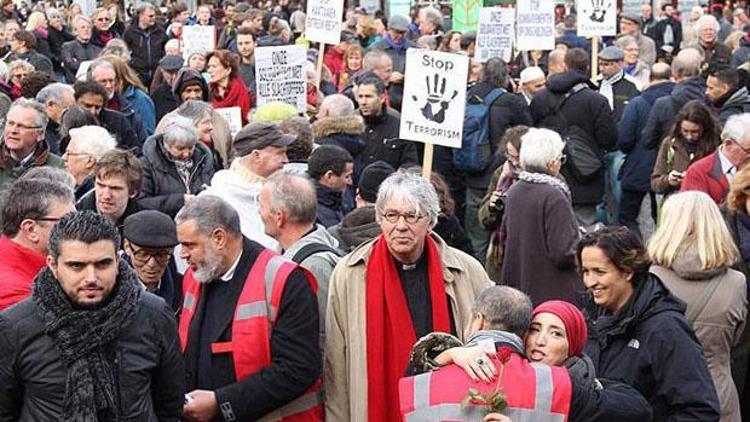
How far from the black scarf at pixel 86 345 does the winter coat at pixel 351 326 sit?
135 centimetres

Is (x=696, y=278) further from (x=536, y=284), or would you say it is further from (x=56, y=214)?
(x=56, y=214)

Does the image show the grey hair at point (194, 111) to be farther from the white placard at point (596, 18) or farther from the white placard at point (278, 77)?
the white placard at point (596, 18)

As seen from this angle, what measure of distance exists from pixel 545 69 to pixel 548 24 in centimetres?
201

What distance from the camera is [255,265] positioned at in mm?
5199

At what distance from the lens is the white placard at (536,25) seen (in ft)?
51.4

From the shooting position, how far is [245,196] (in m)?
7.14

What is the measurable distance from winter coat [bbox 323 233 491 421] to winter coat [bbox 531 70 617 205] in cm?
577

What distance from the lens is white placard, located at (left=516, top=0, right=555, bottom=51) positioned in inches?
617

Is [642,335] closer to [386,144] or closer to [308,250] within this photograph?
[308,250]

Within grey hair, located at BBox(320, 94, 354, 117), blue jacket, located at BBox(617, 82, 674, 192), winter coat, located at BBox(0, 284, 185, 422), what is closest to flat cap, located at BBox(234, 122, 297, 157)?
grey hair, located at BBox(320, 94, 354, 117)

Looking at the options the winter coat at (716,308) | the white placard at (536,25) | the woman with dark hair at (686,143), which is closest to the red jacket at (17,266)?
the winter coat at (716,308)

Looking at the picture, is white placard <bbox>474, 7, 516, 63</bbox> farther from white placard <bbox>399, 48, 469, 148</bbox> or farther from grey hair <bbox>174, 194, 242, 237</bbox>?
grey hair <bbox>174, 194, 242, 237</bbox>

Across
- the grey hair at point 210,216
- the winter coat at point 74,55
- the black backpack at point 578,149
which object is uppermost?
the grey hair at point 210,216

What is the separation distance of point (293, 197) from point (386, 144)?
473 centimetres
